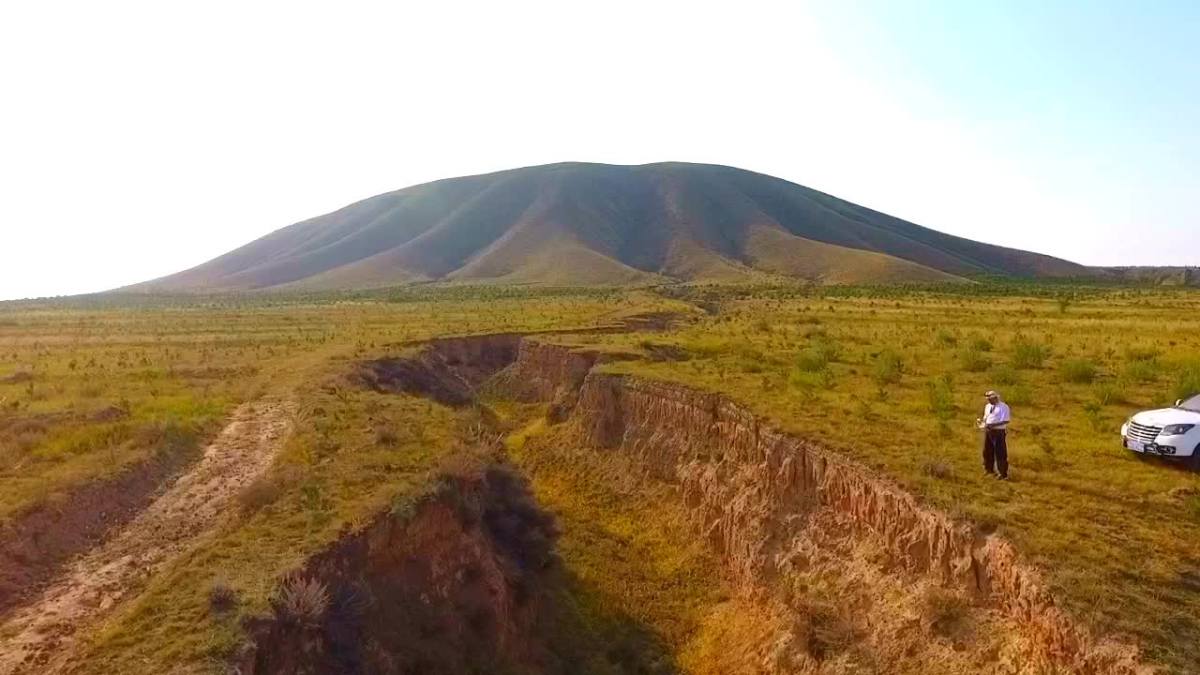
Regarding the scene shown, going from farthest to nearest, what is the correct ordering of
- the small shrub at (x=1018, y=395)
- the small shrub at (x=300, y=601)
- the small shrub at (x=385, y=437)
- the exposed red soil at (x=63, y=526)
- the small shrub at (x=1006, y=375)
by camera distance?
the small shrub at (x=1006, y=375) → the small shrub at (x=1018, y=395) → the small shrub at (x=385, y=437) → the exposed red soil at (x=63, y=526) → the small shrub at (x=300, y=601)

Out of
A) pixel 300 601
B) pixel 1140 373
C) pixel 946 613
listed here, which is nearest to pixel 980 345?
pixel 1140 373

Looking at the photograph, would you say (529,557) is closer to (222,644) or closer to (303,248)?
(222,644)

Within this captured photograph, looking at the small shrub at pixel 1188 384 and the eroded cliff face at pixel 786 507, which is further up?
the small shrub at pixel 1188 384

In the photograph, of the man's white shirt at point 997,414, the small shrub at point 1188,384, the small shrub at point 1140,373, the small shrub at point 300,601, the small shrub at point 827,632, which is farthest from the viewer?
the small shrub at point 1140,373

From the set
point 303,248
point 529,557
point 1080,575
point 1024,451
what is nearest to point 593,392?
point 529,557

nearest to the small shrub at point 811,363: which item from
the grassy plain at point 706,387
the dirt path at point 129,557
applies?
the grassy plain at point 706,387

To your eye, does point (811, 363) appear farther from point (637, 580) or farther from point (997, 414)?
point (997, 414)

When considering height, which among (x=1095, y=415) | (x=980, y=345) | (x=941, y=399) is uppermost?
(x=980, y=345)

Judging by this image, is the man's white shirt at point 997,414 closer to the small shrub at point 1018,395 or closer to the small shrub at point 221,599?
the small shrub at point 1018,395
